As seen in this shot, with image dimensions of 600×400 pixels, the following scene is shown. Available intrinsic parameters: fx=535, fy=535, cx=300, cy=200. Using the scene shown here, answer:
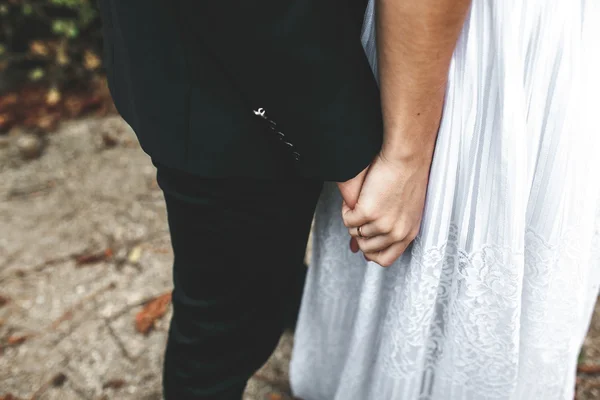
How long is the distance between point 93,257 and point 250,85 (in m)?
1.35

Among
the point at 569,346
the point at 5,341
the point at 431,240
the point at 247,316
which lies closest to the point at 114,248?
the point at 5,341

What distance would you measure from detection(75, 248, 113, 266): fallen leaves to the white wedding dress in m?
1.02

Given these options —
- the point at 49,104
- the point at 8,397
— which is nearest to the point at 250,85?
the point at 8,397

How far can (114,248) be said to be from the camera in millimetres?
1875

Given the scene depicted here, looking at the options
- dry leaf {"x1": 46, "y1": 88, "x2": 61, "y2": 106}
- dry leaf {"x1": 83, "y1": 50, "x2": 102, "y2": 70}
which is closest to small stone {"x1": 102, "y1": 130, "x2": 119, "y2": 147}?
dry leaf {"x1": 46, "y1": 88, "x2": 61, "y2": 106}

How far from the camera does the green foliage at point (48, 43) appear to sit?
272 centimetres

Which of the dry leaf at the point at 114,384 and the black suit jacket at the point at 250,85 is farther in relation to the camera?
the dry leaf at the point at 114,384

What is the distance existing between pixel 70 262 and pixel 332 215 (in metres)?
1.13

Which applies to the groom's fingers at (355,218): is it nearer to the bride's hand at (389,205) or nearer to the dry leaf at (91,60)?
the bride's hand at (389,205)

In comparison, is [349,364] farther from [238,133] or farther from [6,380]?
[6,380]

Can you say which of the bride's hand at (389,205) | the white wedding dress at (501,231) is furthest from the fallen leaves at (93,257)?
the bride's hand at (389,205)

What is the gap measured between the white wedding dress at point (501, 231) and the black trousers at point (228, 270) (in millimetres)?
179

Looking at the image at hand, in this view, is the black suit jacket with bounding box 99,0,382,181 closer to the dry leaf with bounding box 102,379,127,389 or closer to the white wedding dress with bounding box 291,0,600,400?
the white wedding dress with bounding box 291,0,600,400

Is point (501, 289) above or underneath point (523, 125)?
underneath
